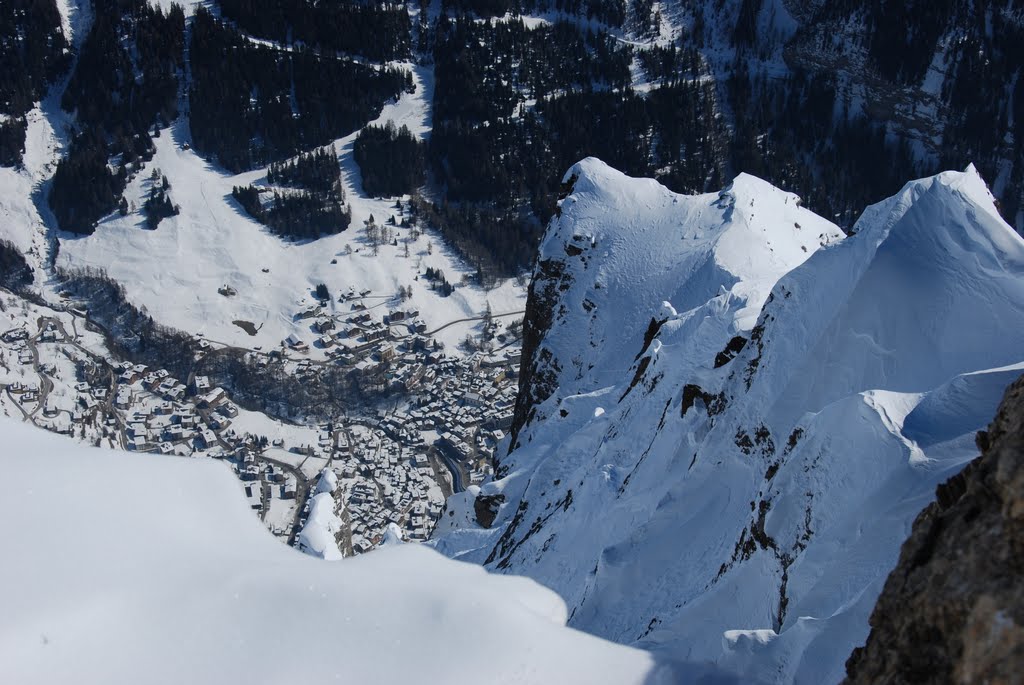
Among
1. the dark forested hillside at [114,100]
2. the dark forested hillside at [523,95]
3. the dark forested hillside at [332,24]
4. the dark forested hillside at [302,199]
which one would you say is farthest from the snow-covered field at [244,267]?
the dark forested hillside at [332,24]

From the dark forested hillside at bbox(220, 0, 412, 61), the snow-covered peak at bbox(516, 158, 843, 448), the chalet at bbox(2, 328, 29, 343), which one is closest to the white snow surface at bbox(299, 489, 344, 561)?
the snow-covered peak at bbox(516, 158, 843, 448)

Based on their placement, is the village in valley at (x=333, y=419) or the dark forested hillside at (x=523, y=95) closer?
the village in valley at (x=333, y=419)

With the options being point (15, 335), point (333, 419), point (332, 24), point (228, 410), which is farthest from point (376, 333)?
point (332, 24)

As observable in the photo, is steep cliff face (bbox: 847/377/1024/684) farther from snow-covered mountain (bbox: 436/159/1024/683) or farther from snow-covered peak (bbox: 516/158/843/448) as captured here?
snow-covered peak (bbox: 516/158/843/448)

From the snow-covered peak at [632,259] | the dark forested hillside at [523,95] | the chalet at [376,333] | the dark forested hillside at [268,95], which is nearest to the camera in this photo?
the snow-covered peak at [632,259]

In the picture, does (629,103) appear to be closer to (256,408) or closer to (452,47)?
(452,47)

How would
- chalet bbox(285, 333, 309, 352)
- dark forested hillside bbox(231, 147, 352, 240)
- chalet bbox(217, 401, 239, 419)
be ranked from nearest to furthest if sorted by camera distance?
chalet bbox(217, 401, 239, 419) → chalet bbox(285, 333, 309, 352) → dark forested hillside bbox(231, 147, 352, 240)

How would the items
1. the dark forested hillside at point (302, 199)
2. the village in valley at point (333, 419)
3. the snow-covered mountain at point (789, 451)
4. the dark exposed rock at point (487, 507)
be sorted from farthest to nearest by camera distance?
the dark forested hillside at point (302, 199)
the village in valley at point (333, 419)
the dark exposed rock at point (487, 507)
the snow-covered mountain at point (789, 451)

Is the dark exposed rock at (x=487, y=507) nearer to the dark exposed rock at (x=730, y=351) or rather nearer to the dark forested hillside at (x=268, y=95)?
the dark exposed rock at (x=730, y=351)
